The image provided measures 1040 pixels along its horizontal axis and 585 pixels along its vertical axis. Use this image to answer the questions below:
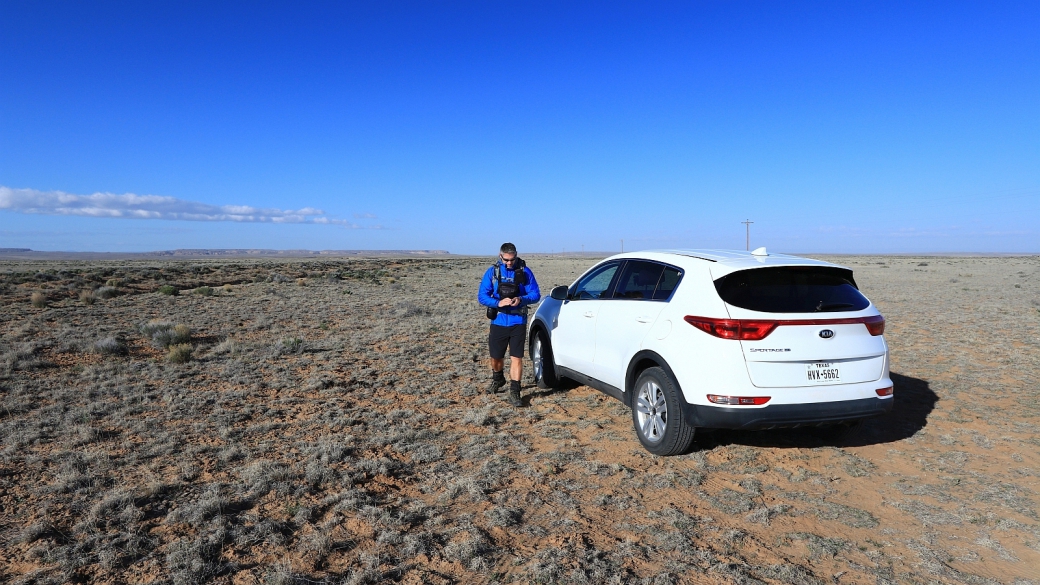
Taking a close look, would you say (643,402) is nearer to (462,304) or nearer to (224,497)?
(224,497)

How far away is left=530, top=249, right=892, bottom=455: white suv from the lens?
4.29 meters

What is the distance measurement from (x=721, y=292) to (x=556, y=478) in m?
1.94

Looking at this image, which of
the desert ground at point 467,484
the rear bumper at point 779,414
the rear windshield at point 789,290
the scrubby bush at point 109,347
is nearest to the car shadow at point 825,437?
the desert ground at point 467,484

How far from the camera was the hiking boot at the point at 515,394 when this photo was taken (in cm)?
668

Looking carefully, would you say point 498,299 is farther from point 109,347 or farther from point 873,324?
point 109,347

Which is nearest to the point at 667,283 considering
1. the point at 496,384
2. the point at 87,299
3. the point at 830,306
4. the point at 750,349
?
the point at 750,349

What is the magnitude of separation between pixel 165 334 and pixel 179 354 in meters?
1.86

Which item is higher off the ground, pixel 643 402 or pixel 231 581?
pixel 643 402

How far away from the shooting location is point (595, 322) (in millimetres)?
5918

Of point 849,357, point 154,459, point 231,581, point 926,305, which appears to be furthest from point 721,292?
point 926,305

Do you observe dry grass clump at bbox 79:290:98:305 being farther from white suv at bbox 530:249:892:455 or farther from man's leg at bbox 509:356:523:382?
white suv at bbox 530:249:892:455

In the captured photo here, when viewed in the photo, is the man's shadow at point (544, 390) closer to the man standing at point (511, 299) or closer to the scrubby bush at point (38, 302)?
the man standing at point (511, 299)

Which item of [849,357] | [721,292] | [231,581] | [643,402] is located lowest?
[231,581]

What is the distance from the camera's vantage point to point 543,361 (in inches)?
288
